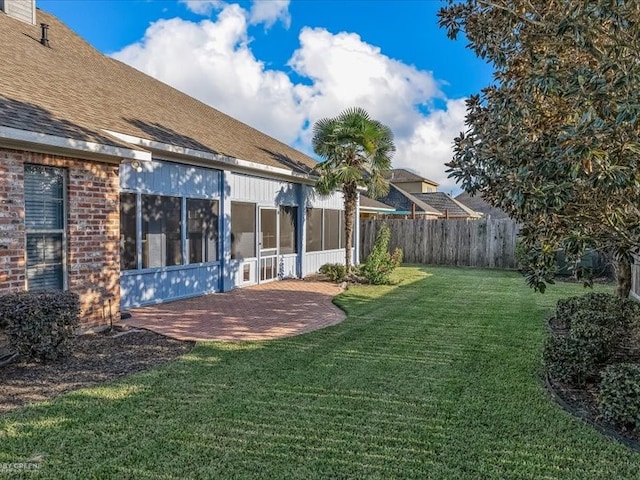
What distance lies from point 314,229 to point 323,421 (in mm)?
11822

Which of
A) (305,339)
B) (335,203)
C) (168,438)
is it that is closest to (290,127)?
(335,203)

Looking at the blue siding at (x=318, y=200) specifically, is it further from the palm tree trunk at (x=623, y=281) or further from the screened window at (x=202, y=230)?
the palm tree trunk at (x=623, y=281)

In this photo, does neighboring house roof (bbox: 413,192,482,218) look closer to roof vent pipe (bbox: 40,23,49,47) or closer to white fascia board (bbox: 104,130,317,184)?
white fascia board (bbox: 104,130,317,184)

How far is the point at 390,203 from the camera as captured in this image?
31.9m

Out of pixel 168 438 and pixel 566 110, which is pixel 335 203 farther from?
pixel 168 438

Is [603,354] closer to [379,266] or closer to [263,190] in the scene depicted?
[379,266]

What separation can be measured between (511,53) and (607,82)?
171 cm

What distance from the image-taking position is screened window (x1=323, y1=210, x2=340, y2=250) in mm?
16594

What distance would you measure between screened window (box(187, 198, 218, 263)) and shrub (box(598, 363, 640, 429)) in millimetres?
8282

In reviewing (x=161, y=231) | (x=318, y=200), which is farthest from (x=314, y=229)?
(x=161, y=231)

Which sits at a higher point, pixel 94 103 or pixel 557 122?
pixel 94 103

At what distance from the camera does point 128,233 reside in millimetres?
8852

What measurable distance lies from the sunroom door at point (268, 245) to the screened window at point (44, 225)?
21.3ft

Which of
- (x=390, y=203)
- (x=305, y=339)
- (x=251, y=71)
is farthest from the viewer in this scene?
(x=390, y=203)
